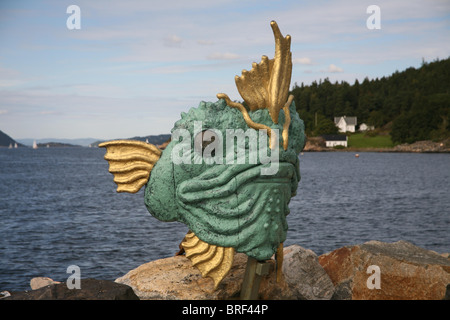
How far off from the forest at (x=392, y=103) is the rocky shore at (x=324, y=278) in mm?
76140

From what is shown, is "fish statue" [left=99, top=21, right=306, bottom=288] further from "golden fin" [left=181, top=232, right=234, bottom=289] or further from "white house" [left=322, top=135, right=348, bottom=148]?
"white house" [left=322, top=135, right=348, bottom=148]

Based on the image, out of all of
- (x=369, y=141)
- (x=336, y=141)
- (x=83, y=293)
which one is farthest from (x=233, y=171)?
(x=369, y=141)

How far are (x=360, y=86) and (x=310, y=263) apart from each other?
339ft

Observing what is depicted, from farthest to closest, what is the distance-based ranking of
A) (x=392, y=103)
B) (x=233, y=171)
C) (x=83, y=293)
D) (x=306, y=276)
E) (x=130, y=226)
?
(x=392, y=103)
(x=130, y=226)
(x=306, y=276)
(x=233, y=171)
(x=83, y=293)

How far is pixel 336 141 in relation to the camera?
91562mm

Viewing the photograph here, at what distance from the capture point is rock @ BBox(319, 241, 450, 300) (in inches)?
273

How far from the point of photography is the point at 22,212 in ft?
73.0

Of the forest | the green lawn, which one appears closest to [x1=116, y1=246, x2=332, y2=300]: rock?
the forest

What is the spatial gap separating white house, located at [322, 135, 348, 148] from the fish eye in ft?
290

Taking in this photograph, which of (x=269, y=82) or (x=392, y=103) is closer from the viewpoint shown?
(x=269, y=82)

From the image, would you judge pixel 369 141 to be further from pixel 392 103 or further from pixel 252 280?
pixel 252 280

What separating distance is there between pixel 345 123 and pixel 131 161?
98.4 metres
